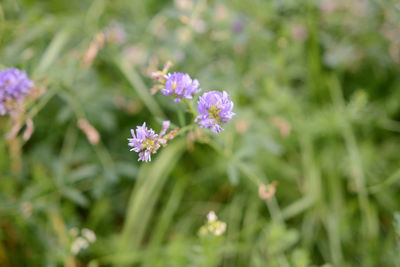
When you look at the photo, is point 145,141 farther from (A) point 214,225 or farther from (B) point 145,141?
(A) point 214,225

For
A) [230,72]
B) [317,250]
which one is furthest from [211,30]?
[317,250]

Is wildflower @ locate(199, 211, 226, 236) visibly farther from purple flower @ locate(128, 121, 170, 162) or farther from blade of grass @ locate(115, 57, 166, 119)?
blade of grass @ locate(115, 57, 166, 119)

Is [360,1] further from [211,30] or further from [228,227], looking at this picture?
[228,227]

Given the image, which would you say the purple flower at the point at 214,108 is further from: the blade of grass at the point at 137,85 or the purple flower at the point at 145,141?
the blade of grass at the point at 137,85

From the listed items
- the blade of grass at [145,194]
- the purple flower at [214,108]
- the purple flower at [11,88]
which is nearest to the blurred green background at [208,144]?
the blade of grass at [145,194]

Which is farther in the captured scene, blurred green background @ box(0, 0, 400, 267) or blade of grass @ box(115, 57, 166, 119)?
blade of grass @ box(115, 57, 166, 119)

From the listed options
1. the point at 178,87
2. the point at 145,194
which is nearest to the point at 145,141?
the point at 178,87

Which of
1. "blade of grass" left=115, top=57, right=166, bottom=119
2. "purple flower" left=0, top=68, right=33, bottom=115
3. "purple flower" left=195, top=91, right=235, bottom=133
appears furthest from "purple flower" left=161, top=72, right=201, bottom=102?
"blade of grass" left=115, top=57, right=166, bottom=119
